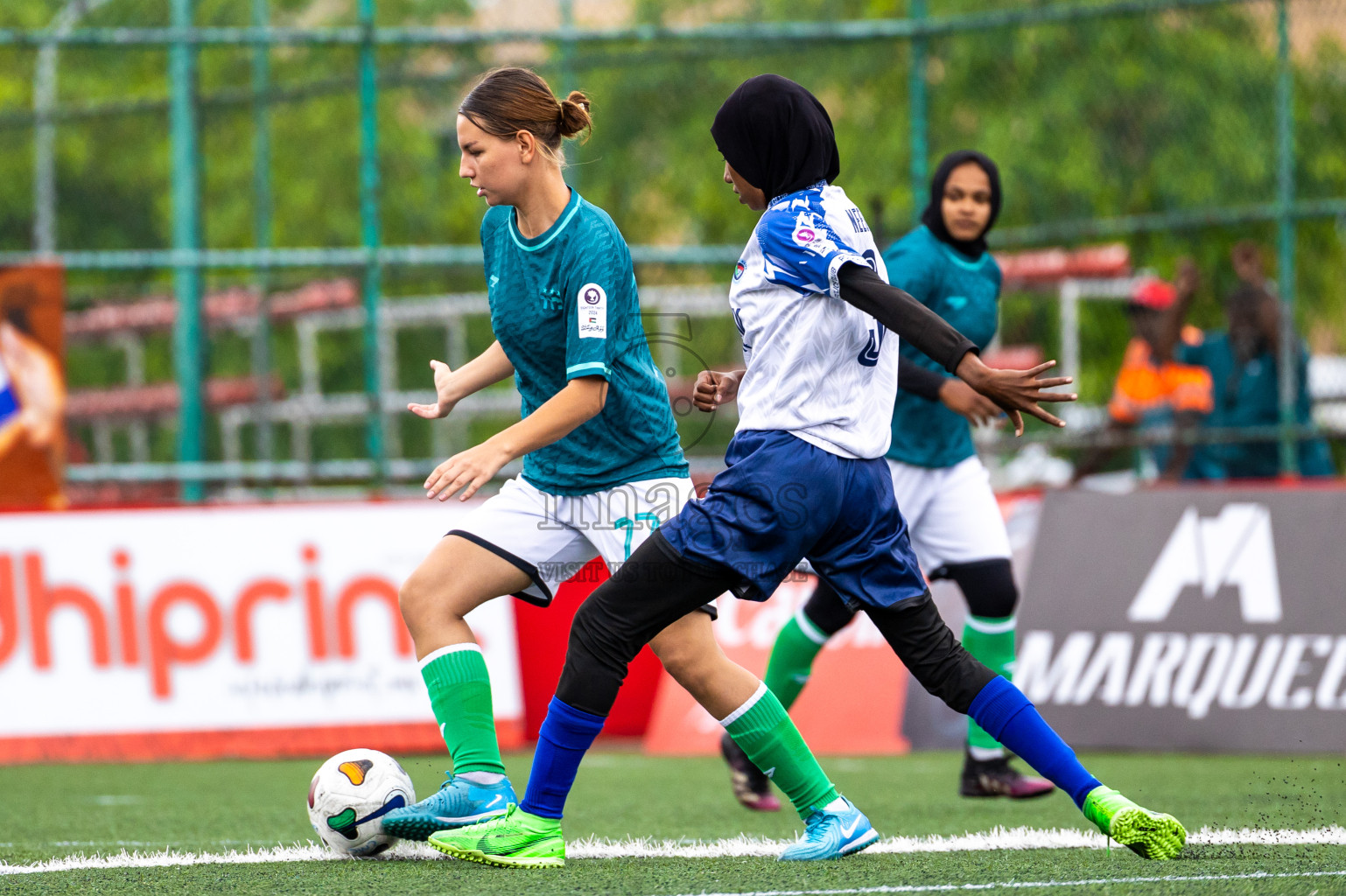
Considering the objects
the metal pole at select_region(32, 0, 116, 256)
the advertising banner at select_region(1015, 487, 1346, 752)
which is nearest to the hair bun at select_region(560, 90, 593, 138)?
the advertising banner at select_region(1015, 487, 1346, 752)

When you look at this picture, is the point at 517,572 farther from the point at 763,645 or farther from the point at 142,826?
the point at 763,645

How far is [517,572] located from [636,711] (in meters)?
4.75

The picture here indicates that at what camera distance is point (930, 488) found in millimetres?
6055

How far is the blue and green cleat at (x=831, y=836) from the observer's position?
4.38m

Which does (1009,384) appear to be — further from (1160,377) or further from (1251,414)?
(1160,377)

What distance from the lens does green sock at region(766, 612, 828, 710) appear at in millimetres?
5949

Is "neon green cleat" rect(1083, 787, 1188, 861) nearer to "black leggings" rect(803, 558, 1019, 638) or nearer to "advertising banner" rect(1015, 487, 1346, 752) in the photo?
"black leggings" rect(803, 558, 1019, 638)

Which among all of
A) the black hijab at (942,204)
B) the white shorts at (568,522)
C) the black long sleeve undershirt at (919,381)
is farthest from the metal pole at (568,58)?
the white shorts at (568,522)

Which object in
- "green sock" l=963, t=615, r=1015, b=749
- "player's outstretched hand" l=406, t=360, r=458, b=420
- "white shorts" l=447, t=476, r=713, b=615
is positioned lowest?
"green sock" l=963, t=615, r=1015, b=749

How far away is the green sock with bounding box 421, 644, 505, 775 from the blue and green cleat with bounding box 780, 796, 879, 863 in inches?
31.1

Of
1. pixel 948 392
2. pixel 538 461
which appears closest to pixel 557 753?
pixel 538 461

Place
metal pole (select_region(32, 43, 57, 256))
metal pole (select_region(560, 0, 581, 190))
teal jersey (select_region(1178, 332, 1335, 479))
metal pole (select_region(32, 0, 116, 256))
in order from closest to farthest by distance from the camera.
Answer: teal jersey (select_region(1178, 332, 1335, 479)) < metal pole (select_region(560, 0, 581, 190)) < metal pole (select_region(32, 0, 116, 256)) < metal pole (select_region(32, 43, 57, 256))

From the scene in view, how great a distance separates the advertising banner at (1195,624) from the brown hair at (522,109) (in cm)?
447

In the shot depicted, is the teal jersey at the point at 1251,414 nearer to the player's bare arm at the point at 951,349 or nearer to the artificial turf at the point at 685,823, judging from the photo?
the artificial turf at the point at 685,823
